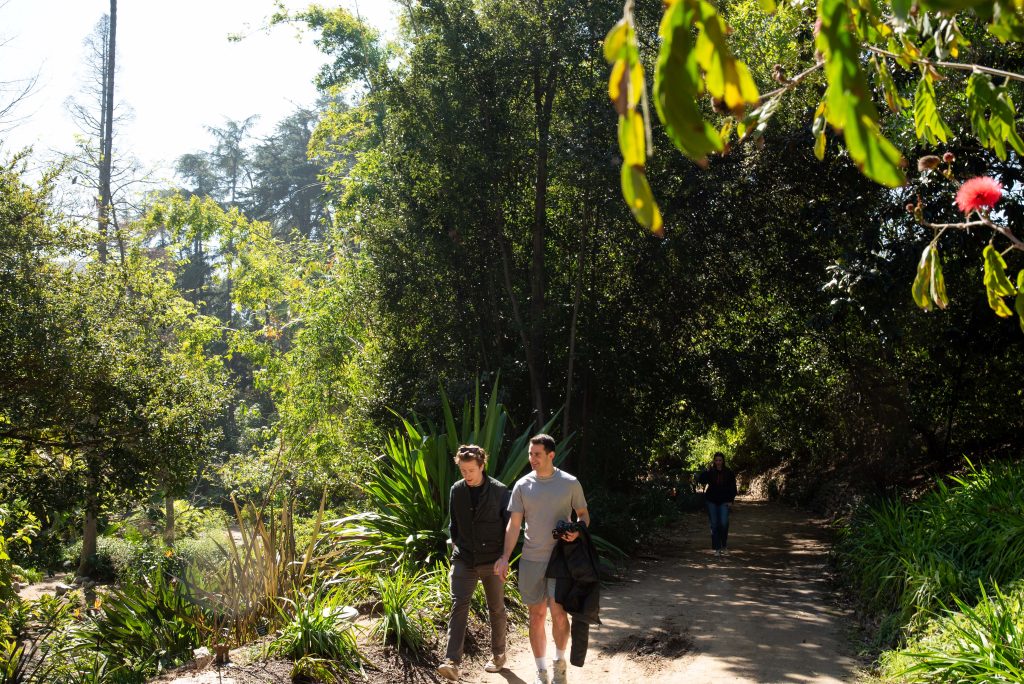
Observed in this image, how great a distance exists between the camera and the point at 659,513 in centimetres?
1335

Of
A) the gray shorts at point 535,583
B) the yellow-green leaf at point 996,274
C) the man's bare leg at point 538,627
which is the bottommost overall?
the man's bare leg at point 538,627

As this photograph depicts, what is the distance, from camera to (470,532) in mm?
6613

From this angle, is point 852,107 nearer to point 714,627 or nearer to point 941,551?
point 714,627

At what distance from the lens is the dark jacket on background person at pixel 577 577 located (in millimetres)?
6039

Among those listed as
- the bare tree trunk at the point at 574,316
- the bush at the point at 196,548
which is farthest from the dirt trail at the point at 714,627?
the bush at the point at 196,548

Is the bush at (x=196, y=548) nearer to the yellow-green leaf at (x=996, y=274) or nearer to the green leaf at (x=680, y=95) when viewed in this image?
the yellow-green leaf at (x=996, y=274)

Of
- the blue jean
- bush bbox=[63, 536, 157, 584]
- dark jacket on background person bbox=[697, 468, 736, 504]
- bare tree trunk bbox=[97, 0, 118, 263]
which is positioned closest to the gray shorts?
dark jacket on background person bbox=[697, 468, 736, 504]

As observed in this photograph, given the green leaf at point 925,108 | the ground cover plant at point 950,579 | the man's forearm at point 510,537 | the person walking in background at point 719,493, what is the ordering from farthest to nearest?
the person walking in background at point 719,493 < the man's forearm at point 510,537 < the ground cover plant at point 950,579 < the green leaf at point 925,108

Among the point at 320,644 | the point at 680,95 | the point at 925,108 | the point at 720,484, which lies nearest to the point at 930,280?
the point at 925,108

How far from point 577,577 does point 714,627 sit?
2.77 meters

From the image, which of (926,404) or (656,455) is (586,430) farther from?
(926,404)

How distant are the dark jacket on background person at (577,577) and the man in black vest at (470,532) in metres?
0.64

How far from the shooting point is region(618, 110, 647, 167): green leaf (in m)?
1.69

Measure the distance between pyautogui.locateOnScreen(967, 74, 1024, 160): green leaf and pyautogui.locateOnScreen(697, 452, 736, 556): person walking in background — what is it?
371 inches
